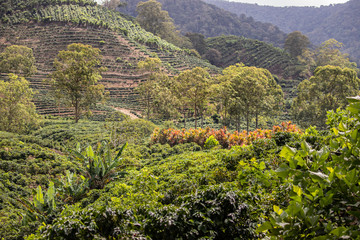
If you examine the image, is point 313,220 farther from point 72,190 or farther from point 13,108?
point 13,108

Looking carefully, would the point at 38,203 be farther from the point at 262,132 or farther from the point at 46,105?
the point at 46,105

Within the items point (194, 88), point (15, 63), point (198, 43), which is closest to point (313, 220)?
point (194, 88)

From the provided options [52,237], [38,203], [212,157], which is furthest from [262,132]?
[52,237]

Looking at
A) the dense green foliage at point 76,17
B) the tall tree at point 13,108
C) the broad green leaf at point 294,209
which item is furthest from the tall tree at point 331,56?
the broad green leaf at point 294,209

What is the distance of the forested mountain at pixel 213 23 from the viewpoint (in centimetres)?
13225

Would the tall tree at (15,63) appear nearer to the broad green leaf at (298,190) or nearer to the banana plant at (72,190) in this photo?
the banana plant at (72,190)

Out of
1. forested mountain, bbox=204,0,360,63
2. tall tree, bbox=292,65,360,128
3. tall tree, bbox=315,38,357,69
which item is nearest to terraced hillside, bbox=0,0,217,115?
tall tree, bbox=292,65,360,128

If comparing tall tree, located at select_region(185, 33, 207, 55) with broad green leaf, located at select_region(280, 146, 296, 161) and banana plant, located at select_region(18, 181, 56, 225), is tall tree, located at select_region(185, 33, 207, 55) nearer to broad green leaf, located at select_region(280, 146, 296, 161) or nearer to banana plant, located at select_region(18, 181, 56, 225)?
banana plant, located at select_region(18, 181, 56, 225)

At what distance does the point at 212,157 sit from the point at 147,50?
47397mm

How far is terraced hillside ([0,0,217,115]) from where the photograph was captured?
133ft

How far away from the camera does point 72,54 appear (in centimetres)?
2092

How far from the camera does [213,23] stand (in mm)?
137000

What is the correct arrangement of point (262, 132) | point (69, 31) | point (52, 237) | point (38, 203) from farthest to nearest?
point (69, 31) < point (262, 132) < point (38, 203) < point (52, 237)

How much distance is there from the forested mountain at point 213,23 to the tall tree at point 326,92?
118m
